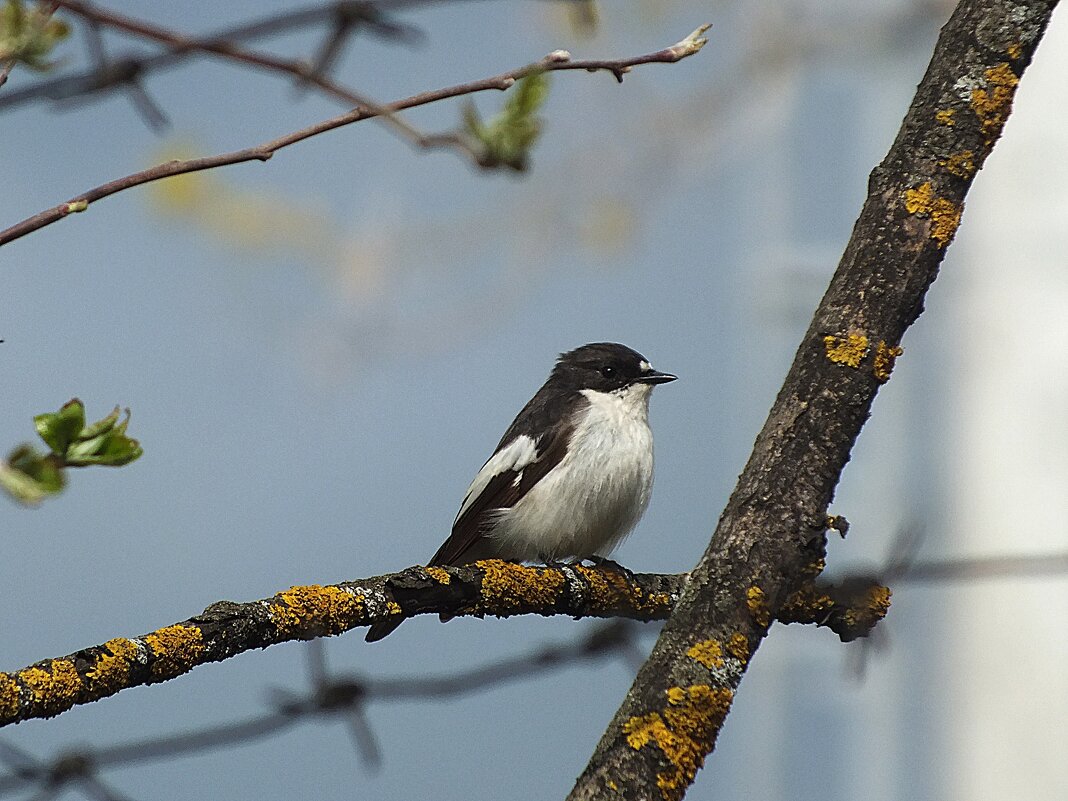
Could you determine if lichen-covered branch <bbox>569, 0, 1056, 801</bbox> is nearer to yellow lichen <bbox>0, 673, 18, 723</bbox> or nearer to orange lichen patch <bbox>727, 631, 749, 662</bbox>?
A: orange lichen patch <bbox>727, 631, 749, 662</bbox>

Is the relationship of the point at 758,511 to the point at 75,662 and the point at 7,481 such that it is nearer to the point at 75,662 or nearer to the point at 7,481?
the point at 75,662

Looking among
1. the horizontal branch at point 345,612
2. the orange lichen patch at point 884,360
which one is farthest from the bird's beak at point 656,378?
the orange lichen patch at point 884,360

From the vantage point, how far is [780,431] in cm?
155

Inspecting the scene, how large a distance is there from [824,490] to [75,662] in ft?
2.74

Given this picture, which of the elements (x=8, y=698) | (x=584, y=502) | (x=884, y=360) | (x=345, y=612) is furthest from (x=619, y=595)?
(x=584, y=502)

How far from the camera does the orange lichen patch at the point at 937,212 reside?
1.60 meters

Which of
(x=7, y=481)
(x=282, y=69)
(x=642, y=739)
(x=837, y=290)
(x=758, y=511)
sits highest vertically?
(x=837, y=290)

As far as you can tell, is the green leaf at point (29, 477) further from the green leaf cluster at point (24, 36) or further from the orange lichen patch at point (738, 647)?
the orange lichen patch at point (738, 647)

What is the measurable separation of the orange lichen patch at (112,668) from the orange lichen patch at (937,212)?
1.03 meters

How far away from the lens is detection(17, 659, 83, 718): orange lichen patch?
50.6 inches

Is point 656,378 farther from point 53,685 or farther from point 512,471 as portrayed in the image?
point 53,685

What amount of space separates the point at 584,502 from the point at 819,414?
2.21 meters

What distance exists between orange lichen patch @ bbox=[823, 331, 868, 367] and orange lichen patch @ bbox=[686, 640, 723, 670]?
36cm

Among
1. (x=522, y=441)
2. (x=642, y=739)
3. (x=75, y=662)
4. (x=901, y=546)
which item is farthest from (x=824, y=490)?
(x=522, y=441)
